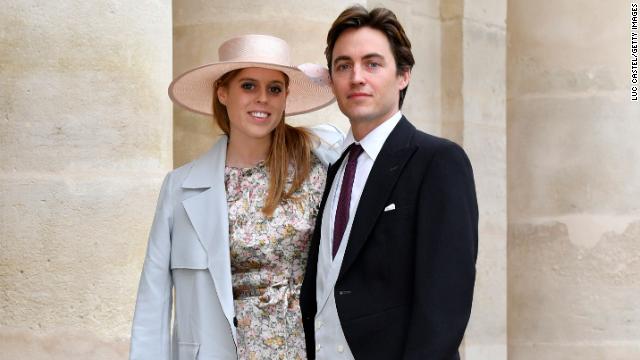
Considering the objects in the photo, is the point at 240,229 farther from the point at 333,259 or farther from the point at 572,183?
the point at 572,183

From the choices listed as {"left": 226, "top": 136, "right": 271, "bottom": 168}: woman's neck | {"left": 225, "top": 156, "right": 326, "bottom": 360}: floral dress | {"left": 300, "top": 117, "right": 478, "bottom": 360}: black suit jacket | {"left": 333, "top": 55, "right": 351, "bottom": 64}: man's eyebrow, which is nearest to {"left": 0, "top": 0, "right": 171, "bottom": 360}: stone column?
{"left": 226, "top": 136, "right": 271, "bottom": 168}: woman's neck

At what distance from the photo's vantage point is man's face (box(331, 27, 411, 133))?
3.11 m

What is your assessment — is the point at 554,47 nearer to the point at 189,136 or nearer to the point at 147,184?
the point at 189,136

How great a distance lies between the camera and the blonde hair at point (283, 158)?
11.2ft

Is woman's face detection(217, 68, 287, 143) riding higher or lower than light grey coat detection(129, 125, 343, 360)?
higher

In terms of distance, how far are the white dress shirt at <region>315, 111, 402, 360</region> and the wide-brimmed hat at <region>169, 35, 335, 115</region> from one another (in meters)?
0.46

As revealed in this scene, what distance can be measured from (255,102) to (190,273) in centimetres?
55

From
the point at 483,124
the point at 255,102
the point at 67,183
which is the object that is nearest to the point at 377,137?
the point at 255,102

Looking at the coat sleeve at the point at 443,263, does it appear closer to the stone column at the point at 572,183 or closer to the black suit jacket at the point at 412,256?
the black suit jacket at the point at 412,256

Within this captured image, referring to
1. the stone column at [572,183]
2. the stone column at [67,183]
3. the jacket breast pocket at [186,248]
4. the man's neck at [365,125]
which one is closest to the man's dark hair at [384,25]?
the man's neck at [365,125]

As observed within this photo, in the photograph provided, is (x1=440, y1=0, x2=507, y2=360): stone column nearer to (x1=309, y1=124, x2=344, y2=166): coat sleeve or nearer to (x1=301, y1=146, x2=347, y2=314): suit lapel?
(x1=309, y1=124, x2=344, y2=166): coat sleeve

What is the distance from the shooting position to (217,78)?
3678 mm

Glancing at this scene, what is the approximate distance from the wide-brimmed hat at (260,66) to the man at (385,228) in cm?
29

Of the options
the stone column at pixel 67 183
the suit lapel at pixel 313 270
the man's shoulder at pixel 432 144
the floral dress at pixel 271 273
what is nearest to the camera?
the man's shoulder at pixel 432 144
